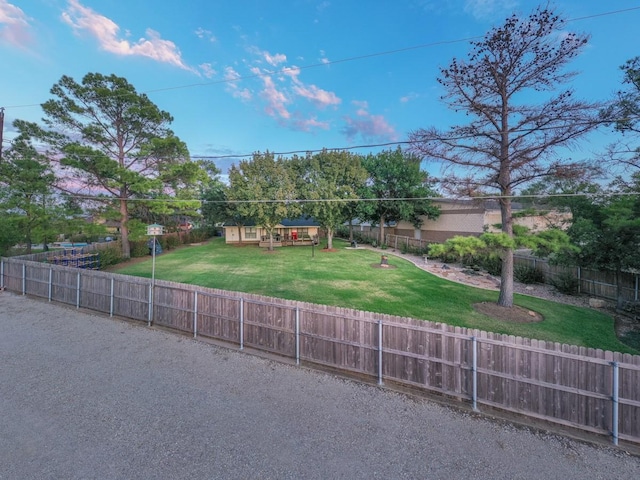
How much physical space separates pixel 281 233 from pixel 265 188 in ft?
28.2

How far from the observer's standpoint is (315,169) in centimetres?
2680

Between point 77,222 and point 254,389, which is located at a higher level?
point 77,222

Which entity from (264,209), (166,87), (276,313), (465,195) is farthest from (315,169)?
(276,313)

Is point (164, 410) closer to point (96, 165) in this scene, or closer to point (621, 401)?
point (621, 401)

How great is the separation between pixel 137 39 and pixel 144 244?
53.0 ft

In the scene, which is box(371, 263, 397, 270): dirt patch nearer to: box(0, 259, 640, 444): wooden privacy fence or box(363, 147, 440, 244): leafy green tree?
box(363, 147, 440, 244): leafy green tree

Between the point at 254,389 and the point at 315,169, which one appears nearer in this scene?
the point at 254,389

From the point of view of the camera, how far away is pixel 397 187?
2670 cm

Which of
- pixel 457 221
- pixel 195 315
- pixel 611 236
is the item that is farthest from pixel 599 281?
pixel 195 315

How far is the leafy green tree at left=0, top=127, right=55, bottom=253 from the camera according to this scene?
15578 mm

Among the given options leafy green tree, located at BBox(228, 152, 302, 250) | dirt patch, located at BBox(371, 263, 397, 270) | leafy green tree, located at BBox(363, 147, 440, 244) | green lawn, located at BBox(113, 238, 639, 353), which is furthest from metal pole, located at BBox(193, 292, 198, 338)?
leafy green tree, located at BBox(363, 147, 440, 244)

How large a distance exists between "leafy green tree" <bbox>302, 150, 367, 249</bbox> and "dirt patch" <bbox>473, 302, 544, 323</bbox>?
1580 centimetres

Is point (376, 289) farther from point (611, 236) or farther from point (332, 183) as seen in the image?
point (332, 183)

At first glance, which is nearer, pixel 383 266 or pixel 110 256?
pixel 383 266
